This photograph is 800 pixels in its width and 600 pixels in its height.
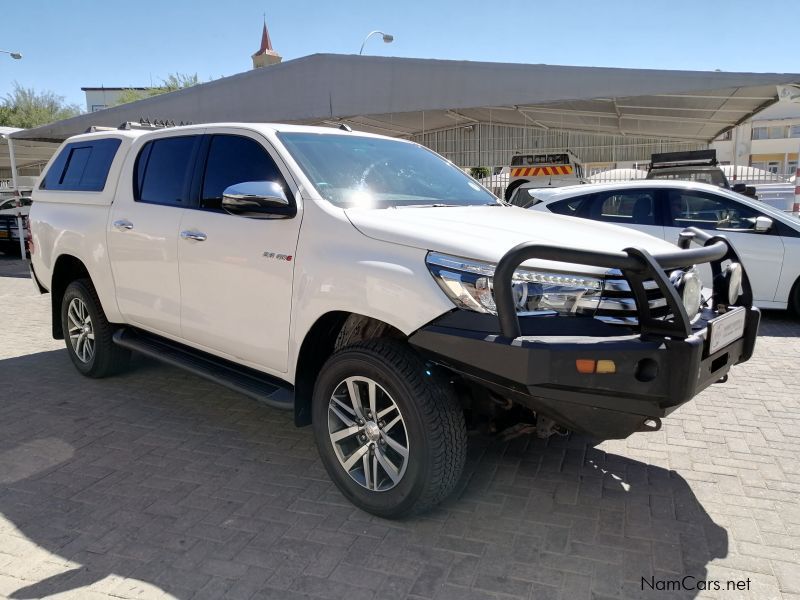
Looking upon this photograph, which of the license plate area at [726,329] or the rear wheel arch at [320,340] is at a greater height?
the license plate area at [726,329]

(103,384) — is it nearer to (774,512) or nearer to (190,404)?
(190,404)

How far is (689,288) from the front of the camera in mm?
2803

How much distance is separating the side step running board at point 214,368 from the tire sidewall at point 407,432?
27 cm

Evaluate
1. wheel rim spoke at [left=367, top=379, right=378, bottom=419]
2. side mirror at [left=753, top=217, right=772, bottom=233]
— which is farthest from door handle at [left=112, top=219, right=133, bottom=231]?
side mirror at [left=753, top=217, right=772, bottom=233]

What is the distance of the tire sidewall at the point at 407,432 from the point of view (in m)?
2.75

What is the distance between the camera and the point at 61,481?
3.48 meters

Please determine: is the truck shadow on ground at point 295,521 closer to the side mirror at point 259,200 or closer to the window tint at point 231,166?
the side mirror at point 259,200

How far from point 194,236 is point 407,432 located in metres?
1.95

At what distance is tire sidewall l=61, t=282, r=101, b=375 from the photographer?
5.01 m

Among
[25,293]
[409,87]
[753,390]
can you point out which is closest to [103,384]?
[753,390]

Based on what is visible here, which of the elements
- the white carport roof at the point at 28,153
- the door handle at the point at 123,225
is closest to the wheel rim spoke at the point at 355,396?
the door handle at the point at 123,225

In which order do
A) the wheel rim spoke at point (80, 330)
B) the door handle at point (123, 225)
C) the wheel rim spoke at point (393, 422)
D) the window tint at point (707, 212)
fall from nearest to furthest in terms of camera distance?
1. the wheel rim spoke at point (393, 422)
2. the door handle at point (123, 225)
3. the wheel rim spoke at point (80, 330)
4. the window tint at point (707, 212)

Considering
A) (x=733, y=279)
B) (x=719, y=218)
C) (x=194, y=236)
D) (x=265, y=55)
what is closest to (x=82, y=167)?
(x=194, y=236)

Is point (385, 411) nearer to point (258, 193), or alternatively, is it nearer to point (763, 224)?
point (258, 193)
